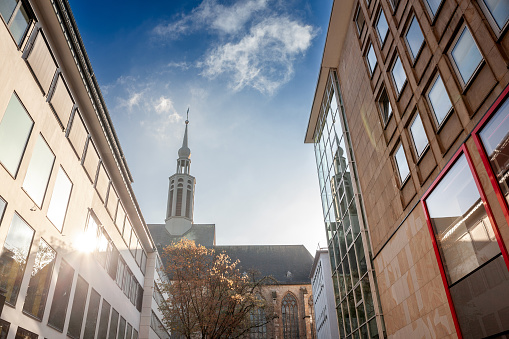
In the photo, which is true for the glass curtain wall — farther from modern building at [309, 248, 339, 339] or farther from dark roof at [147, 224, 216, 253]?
dark roof at [147, 224, 216, 253]

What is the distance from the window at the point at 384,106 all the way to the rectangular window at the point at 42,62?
1201 centimetres

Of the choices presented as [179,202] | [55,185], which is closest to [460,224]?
[55,185]

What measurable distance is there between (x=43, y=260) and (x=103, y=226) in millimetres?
6652

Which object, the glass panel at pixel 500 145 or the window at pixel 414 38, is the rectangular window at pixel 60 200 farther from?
the glass panel at pixel 500 145

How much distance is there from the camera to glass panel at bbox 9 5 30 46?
446 inches

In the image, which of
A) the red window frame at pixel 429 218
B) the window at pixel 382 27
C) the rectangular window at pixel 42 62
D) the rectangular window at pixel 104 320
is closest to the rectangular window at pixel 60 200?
the rectangular window at pixel 42 62

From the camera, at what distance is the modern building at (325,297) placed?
94.3ft

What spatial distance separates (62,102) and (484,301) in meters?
14.8

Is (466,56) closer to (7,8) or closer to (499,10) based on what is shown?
(499,10)

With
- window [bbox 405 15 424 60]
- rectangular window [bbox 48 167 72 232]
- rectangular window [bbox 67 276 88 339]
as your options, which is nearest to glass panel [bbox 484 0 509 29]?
window [bbox 405 15 424 60]

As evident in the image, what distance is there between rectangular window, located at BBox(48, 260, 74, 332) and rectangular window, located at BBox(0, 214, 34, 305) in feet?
9.83

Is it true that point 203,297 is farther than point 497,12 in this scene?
Yes

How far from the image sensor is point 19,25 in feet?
38.4

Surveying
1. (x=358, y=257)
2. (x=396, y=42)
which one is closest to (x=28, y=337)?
(x=358, y=257)
